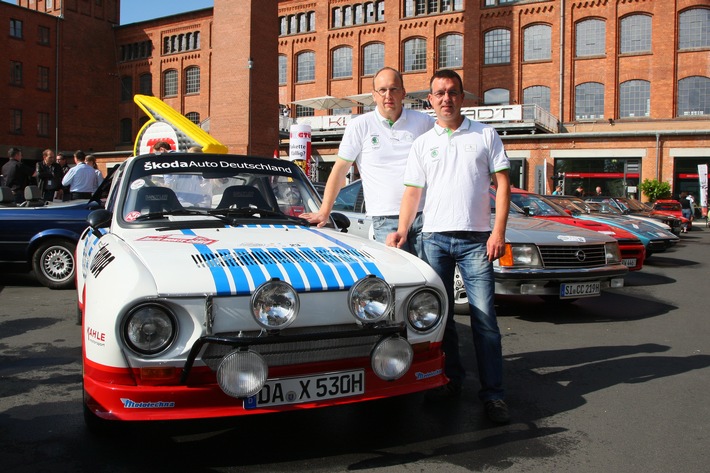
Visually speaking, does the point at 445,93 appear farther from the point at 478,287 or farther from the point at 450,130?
the point at 478,287

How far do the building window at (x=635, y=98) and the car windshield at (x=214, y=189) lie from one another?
3919 cm

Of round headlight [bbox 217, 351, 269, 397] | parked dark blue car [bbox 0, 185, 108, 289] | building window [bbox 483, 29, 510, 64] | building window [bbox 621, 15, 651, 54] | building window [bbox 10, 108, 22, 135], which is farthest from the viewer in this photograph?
building window [bbox 10, 108, 22, 135]

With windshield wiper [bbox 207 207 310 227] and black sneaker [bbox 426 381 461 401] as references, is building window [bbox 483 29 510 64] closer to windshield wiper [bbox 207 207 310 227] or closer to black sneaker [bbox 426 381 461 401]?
windshield wiper [bbox 207 207 310 227]

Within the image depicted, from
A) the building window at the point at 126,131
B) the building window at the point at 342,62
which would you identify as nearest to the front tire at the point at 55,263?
the building window at the point at 342,62

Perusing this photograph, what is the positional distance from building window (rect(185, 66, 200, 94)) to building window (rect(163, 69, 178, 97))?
130 centimetres

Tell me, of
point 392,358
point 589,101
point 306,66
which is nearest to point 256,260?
point 392,358

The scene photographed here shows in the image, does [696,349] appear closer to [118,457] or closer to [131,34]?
[118,457]

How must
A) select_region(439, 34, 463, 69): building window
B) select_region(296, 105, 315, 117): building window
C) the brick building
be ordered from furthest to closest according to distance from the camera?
select_region(296, 105, 315, 117): building window, select_region(439, 34, 463, 69): building window, the brick building

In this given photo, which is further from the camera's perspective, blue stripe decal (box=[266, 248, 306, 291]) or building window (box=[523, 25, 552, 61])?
building window (box=[523, 25, 552, 61])

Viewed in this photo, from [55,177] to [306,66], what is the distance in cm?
3749

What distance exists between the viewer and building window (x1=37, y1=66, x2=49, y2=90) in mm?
51969

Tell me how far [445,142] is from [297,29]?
4773 cm

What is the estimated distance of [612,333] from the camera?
6.51m

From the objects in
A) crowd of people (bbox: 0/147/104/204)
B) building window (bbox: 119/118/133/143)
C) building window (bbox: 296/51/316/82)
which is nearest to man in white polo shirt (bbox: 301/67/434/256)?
crowd of people (bbox: 0/147/104/204)
